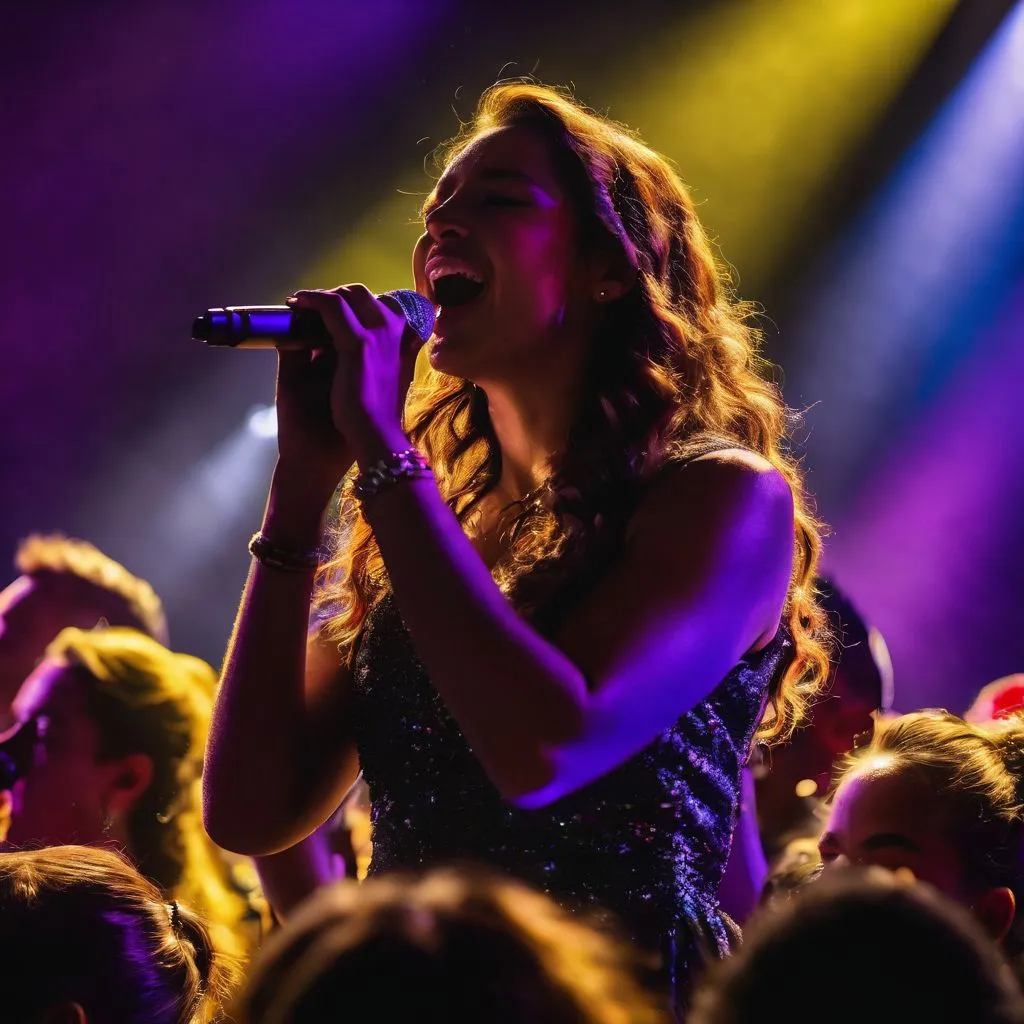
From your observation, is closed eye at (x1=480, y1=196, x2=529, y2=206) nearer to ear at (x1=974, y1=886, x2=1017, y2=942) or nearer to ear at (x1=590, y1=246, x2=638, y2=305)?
ear at (x1=590, y1=246, x2=638, y2=305)

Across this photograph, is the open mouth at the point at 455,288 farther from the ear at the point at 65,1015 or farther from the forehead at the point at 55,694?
the forehead at the point at 55,694

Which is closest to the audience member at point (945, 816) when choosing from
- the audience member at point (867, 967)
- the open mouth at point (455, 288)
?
the open mouth at point (455, 288)

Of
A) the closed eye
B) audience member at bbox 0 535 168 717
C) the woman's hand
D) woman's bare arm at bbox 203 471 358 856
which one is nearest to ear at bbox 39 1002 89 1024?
woman's bare arm at bbox 203 471 358 856

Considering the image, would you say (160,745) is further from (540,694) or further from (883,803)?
(540,694)

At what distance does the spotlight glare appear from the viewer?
18.1 ft

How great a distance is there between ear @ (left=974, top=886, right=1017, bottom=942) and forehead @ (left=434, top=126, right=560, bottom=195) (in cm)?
112

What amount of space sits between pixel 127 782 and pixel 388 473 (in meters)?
1.71

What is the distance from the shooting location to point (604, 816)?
1.36 meters

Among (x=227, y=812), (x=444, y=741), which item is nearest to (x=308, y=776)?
(x=227, y=812)

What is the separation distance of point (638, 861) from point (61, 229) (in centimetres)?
432

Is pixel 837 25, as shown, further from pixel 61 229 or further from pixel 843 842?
pixel 843 842

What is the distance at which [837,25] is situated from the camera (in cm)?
438

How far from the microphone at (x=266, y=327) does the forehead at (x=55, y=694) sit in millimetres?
1560

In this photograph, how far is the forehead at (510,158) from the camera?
1677mm
